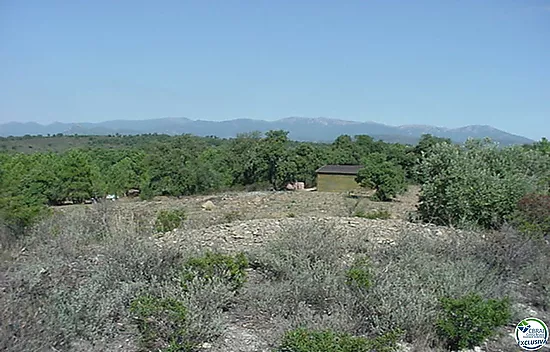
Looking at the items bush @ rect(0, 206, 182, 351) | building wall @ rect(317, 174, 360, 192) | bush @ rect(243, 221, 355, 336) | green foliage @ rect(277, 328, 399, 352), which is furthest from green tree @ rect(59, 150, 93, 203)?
green foliage @ rect(277, 328, 399, 352)

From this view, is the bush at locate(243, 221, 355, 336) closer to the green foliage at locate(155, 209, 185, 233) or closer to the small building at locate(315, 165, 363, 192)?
the green foliage at locate(155, 209, 185, 233)

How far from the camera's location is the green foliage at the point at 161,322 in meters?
3.79

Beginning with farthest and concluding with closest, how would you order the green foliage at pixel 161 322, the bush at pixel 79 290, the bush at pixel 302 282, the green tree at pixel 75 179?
1. the green tree at pixel 75 179
2. the bush at pixel 302 282
3. the green foliage at pixel 161 322
4. the bush at pixel 79 290

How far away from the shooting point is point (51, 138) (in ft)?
312

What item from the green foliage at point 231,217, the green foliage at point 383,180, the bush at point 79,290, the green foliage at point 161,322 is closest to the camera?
the bush at point 79,290

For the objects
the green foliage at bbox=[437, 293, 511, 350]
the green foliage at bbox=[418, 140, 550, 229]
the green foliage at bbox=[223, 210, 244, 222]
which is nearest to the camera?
the green foliage at bbox=[437, 293, 511, 350]

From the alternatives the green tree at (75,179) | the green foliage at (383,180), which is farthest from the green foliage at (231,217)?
the green tree at (75,179)

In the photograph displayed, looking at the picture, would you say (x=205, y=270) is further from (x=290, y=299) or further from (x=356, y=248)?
(x=356, y=248)

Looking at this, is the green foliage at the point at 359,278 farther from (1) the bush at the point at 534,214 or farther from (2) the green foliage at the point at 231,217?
(2) the green foliage at the point at 231,217

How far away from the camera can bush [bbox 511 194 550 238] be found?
7676mm

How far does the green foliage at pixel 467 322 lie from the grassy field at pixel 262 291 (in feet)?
0.10

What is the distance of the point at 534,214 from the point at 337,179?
1081 inches

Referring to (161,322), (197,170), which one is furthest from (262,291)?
(197,170)

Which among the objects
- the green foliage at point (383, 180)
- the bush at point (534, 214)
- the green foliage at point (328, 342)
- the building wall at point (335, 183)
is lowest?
the building wall at point (335, 183)
